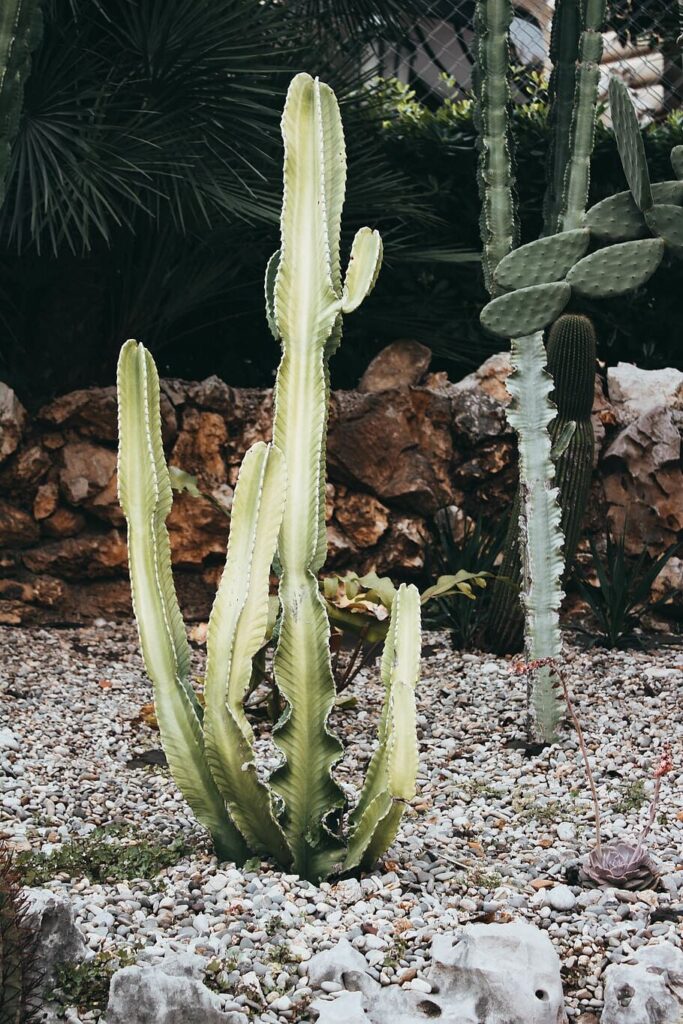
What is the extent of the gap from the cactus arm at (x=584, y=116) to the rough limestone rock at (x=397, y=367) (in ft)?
5.54

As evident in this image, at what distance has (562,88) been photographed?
419cm

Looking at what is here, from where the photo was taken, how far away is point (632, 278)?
352 cm

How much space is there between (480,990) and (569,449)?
267cm

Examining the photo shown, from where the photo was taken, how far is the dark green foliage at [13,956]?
5.72ft

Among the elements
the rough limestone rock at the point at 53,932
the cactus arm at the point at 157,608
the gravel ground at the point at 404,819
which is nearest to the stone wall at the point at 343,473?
the gravel ground at the point at 404,819

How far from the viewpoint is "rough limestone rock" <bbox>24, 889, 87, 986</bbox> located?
6.76 feet

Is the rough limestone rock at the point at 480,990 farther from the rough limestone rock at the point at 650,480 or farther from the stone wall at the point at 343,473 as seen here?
the rough limestone rock at the point at 650,480

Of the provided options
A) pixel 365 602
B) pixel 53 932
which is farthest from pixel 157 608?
pixel 365 602

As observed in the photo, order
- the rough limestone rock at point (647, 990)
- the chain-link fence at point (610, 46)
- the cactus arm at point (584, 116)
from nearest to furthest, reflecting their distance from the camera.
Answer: the rough limestone rock at point (647, 990), the cactus arm at point (584, 116), the chain-link fence at point (610, 46)

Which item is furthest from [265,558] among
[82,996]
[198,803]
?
[82,996]

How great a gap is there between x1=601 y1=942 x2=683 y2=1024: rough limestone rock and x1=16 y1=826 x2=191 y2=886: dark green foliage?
1073mm

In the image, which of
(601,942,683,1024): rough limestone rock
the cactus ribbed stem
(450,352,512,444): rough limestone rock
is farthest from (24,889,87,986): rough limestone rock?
(450,352,512,444): rough limestone rock

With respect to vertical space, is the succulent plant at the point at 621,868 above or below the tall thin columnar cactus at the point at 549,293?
below

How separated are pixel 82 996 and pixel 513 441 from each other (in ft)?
12.1
